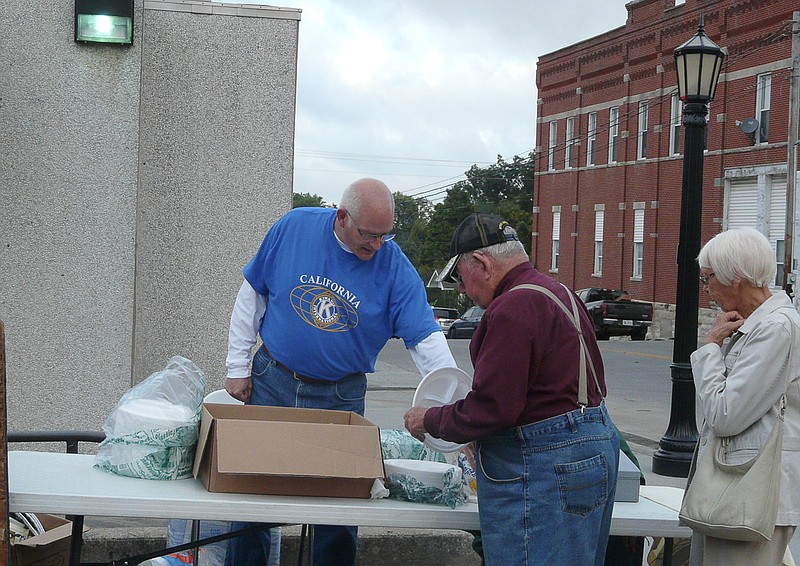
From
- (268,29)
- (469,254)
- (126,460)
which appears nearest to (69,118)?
(268,29)

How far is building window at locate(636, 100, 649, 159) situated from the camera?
36906mm

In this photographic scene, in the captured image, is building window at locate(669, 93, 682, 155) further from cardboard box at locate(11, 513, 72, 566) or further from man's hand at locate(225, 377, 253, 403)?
cardboard box at locate(11, 513, 72, 566)

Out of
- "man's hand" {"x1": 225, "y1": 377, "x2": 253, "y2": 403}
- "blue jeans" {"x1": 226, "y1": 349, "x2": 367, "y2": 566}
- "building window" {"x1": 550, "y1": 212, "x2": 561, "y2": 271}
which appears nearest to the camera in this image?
"blue jeans" {"x1": 226, "y1": 349, "x2": 367, "y2": 566}

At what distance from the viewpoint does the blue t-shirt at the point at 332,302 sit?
164 inches

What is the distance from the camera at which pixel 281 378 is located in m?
4.25

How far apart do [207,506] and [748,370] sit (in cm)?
177

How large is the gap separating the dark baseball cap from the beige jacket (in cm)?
84

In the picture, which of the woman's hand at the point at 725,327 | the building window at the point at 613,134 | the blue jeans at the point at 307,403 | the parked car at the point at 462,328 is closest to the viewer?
the woman's hand at the point at 725,327

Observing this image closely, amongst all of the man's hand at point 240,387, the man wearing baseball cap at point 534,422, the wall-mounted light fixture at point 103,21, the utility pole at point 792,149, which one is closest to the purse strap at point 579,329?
the man wearing baseball cap at point 534,422

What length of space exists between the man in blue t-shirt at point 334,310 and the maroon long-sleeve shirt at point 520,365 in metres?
1.06

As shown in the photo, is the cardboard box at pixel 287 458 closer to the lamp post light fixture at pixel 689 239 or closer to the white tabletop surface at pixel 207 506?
the white tabletop surface at pixel 207 506

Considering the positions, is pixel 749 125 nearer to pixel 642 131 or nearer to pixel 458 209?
pixel 642 131

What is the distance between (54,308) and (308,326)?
2.35m

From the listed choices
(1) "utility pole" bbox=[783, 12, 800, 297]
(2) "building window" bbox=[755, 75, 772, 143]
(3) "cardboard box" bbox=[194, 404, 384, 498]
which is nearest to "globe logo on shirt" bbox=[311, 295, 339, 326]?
(3) "cardboard box" bbox=[194, 404, 384, 498]
